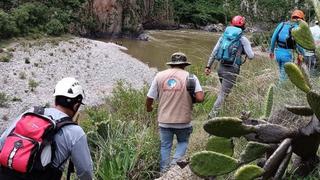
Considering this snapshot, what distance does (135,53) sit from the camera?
35844mm

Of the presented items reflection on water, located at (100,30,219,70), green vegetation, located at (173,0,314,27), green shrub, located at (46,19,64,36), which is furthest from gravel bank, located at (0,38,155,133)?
green vegetation, located at (173,0,314,27)

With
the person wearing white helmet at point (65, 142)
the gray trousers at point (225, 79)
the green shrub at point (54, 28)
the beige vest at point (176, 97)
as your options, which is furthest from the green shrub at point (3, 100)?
the green shrub at point (54, 28)

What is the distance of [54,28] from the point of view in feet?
125

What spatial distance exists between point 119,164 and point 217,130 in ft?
8.62

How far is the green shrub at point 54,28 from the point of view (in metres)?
37.8

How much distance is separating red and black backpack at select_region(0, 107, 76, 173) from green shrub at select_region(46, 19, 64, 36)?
34.9m

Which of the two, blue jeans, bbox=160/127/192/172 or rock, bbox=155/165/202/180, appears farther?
blue jeans, bbox=160/127/192/172


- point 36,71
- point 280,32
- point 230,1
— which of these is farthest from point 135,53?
point 280,32

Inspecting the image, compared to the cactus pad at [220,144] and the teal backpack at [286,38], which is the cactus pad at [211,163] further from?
the teal backpack at [286,38]

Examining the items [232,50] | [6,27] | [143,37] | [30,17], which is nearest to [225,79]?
[232,50]

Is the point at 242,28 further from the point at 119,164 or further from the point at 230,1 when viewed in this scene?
the point at 230,1

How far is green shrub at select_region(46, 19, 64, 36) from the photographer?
37803mm

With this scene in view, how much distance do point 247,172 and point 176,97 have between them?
2834 mm

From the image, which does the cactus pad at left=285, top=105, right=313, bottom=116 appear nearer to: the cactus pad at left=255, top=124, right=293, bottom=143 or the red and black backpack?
the cactus pad at left=255, top=124, right=293, bottom=143
